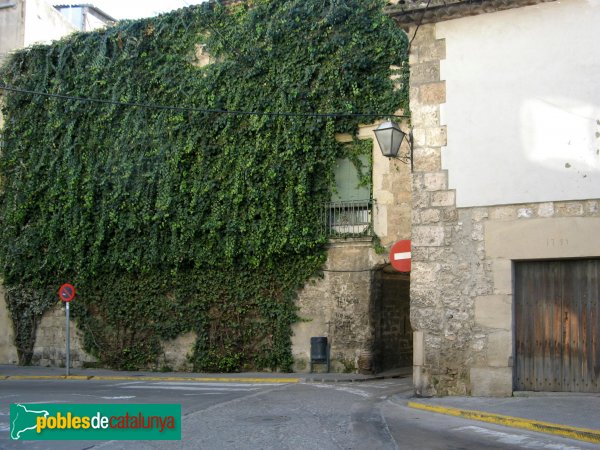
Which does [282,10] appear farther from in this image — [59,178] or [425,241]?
[425,241]

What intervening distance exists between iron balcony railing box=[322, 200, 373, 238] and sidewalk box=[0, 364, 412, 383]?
126 inches

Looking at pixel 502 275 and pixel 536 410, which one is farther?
pixel 502 275

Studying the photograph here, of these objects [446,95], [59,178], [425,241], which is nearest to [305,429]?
[425,241]

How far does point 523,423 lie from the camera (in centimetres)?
859

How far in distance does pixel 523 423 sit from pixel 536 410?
2.88 ft

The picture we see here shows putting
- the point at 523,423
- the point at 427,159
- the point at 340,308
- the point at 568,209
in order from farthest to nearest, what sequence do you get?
1. the point at 340,308
2. the point at 427,159
3. the point at 568,209
4. the point at 523,423

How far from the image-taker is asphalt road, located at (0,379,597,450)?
24.6 feet

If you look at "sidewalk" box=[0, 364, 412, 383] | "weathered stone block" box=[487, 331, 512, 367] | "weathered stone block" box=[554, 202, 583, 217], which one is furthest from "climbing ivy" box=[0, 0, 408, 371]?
"weathered stone block" box=[487, 331, 512, 367]

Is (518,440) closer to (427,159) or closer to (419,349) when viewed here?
(419,349)

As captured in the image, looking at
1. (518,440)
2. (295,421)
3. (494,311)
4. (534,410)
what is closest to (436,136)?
(494,311)

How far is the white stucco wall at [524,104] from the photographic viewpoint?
Answer: 34.6 feet

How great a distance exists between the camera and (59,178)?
19750 millimetres

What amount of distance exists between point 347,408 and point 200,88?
10550mm

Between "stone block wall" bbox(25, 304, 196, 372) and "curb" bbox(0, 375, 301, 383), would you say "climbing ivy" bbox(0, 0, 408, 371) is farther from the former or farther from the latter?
"curb" bbox(0, 375, 301, 383)
